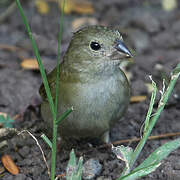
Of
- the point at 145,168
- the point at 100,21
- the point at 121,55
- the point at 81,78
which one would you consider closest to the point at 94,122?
the point at 81,78

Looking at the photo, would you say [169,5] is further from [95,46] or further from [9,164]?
[9,164]

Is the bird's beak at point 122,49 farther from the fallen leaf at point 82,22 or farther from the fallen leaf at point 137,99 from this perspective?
the fallen leaf at point 82,22

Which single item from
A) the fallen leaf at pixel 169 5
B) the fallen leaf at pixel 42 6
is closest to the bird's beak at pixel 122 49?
the fallen leaf at pixel 42 6

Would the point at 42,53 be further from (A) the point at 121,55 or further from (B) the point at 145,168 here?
(B) the point at 145,168

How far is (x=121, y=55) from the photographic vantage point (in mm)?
3371

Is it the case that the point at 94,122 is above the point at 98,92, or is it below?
below

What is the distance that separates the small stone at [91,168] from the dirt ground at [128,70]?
0.06 meters

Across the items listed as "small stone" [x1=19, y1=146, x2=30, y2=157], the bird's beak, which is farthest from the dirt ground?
the bird's beak

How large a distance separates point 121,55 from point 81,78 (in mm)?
387

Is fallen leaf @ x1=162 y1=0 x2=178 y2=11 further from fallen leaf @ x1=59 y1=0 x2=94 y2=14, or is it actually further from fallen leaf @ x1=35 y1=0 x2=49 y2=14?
fallen leaf @ x1=35 y1=0 x2=49 y2=14

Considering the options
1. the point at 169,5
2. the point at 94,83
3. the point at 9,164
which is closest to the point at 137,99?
the point at 94,83

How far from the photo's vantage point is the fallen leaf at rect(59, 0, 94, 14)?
6.21m

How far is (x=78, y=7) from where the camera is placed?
20.5 feet

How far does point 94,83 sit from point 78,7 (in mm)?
3066
